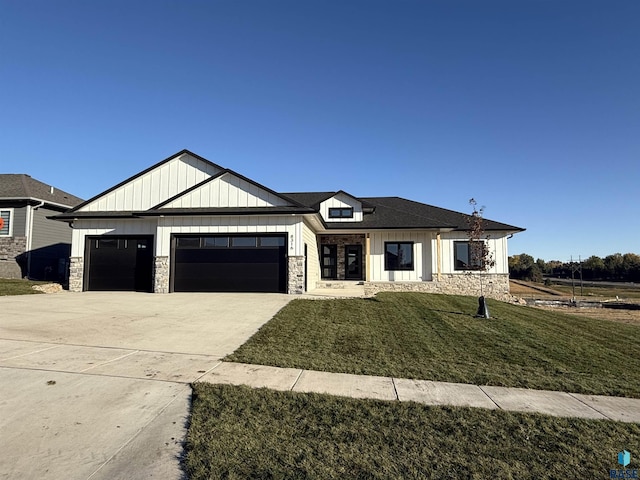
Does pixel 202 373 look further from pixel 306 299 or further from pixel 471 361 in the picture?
pixel 306 299

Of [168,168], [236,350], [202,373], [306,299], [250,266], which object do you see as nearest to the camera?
[202,373]

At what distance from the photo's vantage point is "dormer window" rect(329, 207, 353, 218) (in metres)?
21.4

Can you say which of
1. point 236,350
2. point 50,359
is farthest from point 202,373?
point 50,359

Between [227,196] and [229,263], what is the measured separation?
9.63ft

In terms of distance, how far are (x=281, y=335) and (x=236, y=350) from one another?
1.48m

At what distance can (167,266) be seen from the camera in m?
15.2

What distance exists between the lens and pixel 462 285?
19.9 m

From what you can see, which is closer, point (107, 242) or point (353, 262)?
point (107, 242)

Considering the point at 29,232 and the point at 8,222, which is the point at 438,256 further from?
the point at 8,222

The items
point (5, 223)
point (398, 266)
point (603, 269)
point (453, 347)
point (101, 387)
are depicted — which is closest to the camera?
point (101, 387)

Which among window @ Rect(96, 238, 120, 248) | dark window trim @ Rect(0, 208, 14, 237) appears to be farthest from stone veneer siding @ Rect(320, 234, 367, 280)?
dark window trim @ Rect(0, 208, 14, 237)

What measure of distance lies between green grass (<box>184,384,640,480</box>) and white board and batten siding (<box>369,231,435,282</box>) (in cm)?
1643

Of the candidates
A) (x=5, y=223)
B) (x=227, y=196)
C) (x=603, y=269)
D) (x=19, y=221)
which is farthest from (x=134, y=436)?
(x=603, y=269)

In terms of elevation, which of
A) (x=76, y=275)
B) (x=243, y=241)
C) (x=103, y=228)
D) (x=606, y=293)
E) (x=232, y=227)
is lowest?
(x=606, y=293)
